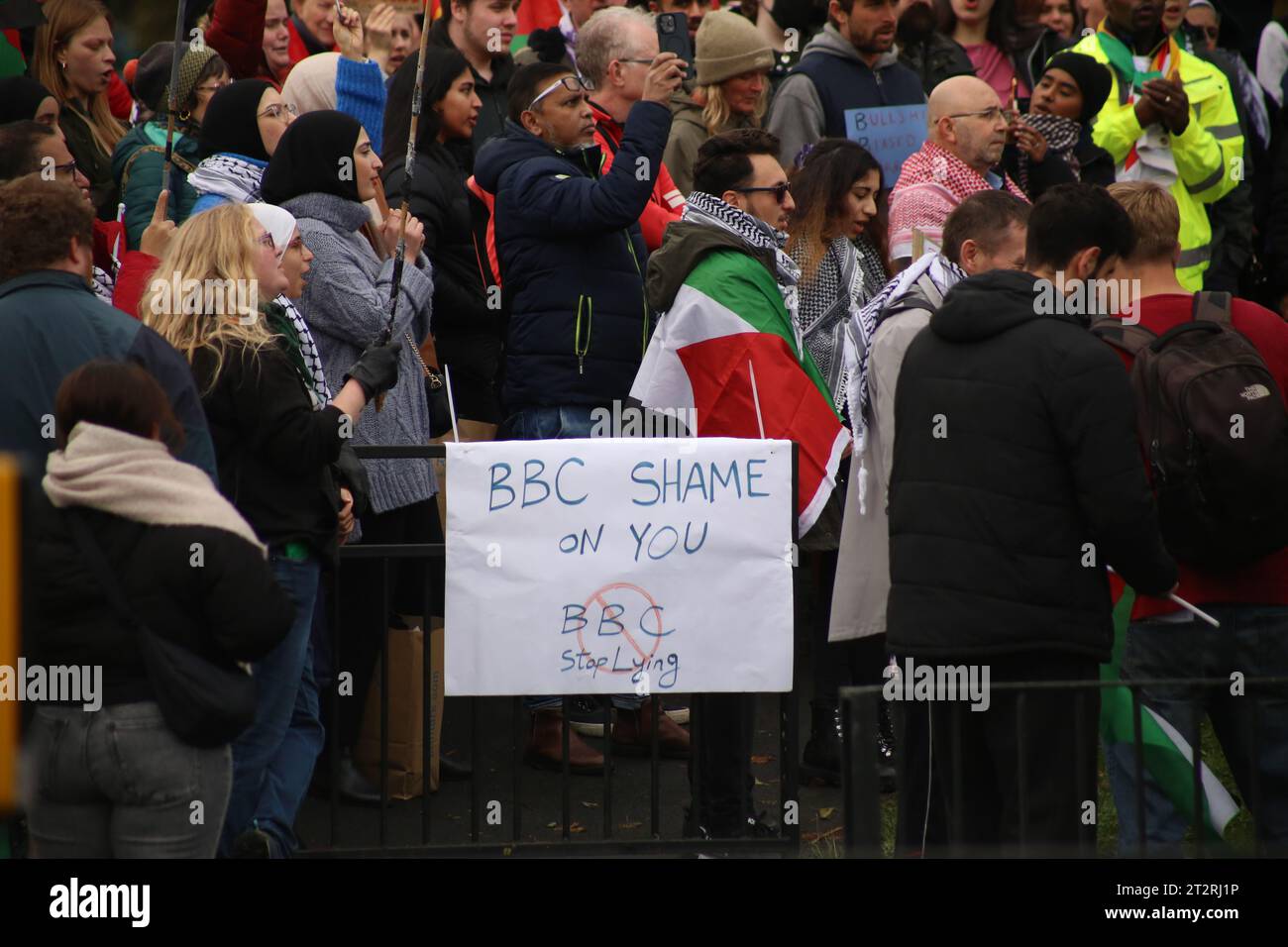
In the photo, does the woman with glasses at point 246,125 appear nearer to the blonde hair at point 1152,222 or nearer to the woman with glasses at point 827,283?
the woman with glasses at point 827,283

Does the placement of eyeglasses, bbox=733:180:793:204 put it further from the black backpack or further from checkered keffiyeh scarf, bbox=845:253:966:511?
the black backpack

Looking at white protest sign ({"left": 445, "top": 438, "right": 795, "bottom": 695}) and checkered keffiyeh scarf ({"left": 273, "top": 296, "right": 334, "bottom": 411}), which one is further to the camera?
white protest sign ({"left": 445, "top": 438, "right": 795, "bottom": 695})

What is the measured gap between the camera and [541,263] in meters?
7.50

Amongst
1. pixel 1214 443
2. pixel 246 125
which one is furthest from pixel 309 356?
pixel 1214 443

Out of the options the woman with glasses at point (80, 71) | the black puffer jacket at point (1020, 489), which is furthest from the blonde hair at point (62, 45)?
the black puffer jacket at point (1020, 489)

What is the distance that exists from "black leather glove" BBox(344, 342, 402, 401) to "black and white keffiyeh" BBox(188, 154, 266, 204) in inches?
43.8

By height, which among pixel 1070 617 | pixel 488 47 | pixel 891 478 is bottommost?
pixel 1070 617

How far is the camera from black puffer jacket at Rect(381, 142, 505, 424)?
7969 millimetres

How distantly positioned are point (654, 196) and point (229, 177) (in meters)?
2.10

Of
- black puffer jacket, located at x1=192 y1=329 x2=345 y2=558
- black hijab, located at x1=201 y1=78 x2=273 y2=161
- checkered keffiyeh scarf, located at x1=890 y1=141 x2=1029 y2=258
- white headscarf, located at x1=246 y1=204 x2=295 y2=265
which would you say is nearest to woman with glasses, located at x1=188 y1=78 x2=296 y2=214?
black hijab, located at x1=201 y1=78 x2=273 y2=161

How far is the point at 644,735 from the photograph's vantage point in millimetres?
7680

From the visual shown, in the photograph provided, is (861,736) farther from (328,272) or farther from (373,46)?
(373,46)

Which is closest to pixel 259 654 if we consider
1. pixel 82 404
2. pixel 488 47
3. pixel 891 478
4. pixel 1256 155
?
pixel 82 404

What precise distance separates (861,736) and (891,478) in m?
1.21
